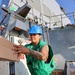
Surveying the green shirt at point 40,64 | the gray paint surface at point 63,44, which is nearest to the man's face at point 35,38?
the green shirt at point 40,64

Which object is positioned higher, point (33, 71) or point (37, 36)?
point (37, 36)

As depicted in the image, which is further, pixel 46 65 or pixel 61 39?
pixel 61 39

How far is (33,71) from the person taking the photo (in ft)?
8.62

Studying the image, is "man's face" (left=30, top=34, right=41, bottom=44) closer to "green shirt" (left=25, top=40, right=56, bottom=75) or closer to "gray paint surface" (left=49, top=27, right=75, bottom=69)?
"green shirt" (left=25, top=40, right=56, bottom=75)

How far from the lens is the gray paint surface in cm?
704

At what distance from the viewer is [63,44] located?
717cm

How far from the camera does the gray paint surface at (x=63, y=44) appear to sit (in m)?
7.04

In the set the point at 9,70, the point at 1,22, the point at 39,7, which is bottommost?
the point at 9,70

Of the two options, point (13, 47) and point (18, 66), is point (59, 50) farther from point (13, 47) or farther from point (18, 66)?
point (13, 47)

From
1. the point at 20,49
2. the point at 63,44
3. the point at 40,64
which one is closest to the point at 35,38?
the point at 40,64

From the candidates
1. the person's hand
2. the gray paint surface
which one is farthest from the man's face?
the gray paint surface

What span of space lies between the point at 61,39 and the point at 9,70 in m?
3.23

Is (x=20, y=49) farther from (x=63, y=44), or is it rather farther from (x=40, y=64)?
(x=63, y=44)

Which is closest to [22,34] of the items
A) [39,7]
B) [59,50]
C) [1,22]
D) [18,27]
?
[18,27]
